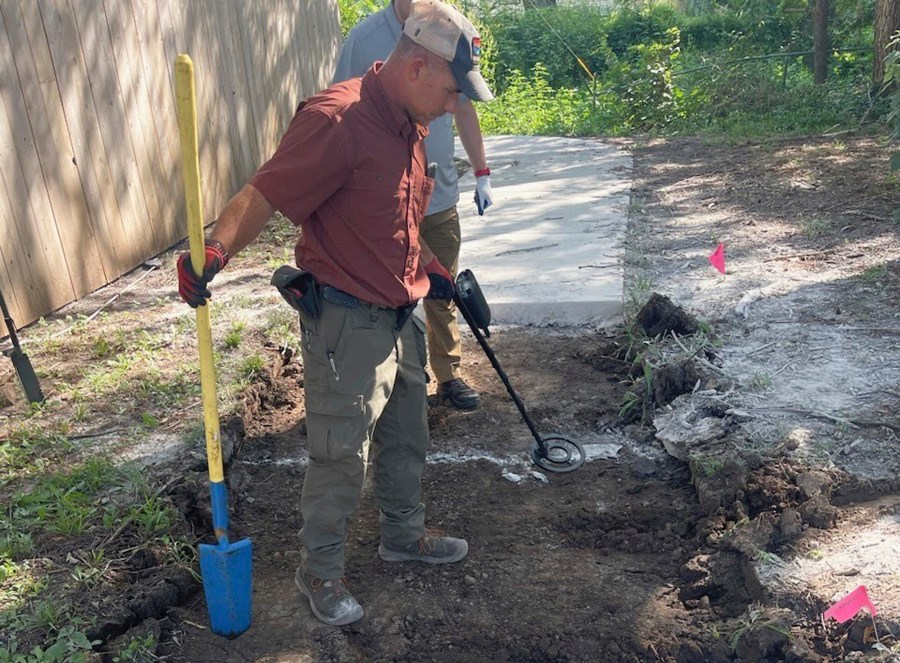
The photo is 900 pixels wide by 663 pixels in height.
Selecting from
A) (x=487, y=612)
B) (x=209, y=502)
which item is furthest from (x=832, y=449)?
(x=209, y=502)

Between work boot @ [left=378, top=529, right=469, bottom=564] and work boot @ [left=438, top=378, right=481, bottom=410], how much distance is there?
1.29m

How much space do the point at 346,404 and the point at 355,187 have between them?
70 centimetres

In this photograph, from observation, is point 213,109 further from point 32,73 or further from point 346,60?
point 346,60

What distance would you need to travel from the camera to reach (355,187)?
2.75 m

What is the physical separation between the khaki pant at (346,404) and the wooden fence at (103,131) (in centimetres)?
310

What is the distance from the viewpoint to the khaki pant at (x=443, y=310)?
4367 millimetres

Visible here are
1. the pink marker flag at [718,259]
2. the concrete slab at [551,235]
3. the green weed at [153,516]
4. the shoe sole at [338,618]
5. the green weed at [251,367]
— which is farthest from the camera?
the pink marker flag at [718,259]

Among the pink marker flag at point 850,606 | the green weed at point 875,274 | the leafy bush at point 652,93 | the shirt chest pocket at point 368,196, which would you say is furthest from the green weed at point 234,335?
the leafy bush at point 652,93

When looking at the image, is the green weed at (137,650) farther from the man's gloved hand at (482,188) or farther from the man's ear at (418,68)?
the man's gloved hand at (482,188)

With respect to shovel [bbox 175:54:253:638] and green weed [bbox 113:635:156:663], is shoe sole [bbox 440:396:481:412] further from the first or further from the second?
green weed [bbox 113:635:156:663]

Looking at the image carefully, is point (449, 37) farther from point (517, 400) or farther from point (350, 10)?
point (350, 10)

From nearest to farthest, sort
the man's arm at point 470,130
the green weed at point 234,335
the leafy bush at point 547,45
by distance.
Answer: the man's arm at point 470,130, the green weed at point 234,335, the leafy bush at point 547,45

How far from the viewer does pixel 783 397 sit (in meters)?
4.03

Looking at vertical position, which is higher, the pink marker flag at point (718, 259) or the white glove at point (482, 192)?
the white glove at point (482, 192)
